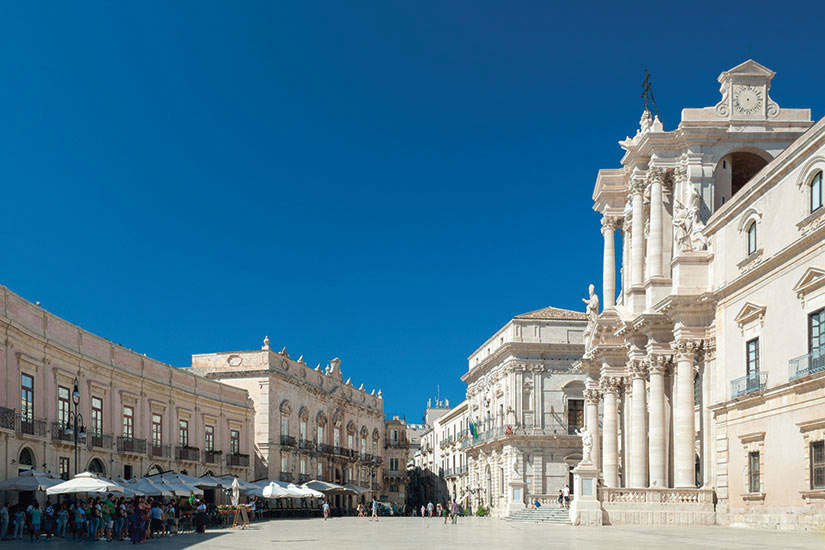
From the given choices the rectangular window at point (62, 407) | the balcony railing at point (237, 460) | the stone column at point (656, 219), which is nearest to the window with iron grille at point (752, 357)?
the stone column at point (656, 219)

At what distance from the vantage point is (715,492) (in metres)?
27.2

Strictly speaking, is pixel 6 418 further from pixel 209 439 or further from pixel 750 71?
pixel 750 71

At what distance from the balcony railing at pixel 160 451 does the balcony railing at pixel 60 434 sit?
24.6 feet

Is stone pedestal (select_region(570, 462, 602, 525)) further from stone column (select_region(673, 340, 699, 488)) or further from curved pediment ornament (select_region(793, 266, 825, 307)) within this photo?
curved pediment ornament (select_region(793, 266, 825, 307))

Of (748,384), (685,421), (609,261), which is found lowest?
(685,421)

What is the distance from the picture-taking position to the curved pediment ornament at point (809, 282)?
838 inches

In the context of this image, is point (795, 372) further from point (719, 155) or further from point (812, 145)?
point (719, 155)

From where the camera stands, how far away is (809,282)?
2184 centimetres

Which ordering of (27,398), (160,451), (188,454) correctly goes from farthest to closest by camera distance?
(188,454) < (160,451) < (27,398)

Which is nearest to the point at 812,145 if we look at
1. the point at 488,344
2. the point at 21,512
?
the point at 21,512

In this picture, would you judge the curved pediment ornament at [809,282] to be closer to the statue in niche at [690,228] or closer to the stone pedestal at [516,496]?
the statue in niche at [690,228]

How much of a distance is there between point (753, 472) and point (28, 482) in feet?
63.8

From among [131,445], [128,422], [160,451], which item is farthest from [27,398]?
[160,451]

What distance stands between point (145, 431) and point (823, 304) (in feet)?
89.5
